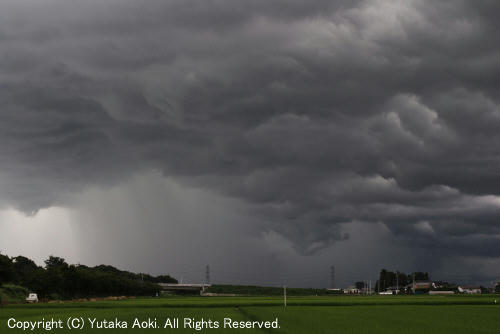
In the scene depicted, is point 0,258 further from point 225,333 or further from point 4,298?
point 225,333

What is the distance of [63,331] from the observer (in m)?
41.8

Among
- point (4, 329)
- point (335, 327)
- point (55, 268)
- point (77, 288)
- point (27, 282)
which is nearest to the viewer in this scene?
point (4, 329)

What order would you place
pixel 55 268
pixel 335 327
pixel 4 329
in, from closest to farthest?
pixel 4 329 < pixel 335 327 < pixel 55 268

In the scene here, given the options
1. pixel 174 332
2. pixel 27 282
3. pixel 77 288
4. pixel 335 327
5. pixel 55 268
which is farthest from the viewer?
pixel 77 288

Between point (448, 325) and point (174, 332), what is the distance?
25.8m

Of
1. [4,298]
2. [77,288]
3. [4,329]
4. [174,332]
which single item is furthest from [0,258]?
[174,332]

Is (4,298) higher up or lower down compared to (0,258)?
lower down

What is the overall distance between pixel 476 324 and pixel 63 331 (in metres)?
36.7

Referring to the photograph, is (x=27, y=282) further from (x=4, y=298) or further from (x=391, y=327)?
(x=391, y=327)

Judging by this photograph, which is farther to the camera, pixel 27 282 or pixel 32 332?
pixel 27 282

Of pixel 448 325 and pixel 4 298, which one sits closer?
pixel 448 325

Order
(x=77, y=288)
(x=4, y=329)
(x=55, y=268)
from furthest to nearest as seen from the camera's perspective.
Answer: (x=77, y=288) → (x=55, y=268) → (x=4, y=329)

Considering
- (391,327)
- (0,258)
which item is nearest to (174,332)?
(391,327)

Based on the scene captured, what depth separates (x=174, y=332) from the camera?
40375 millimetres
